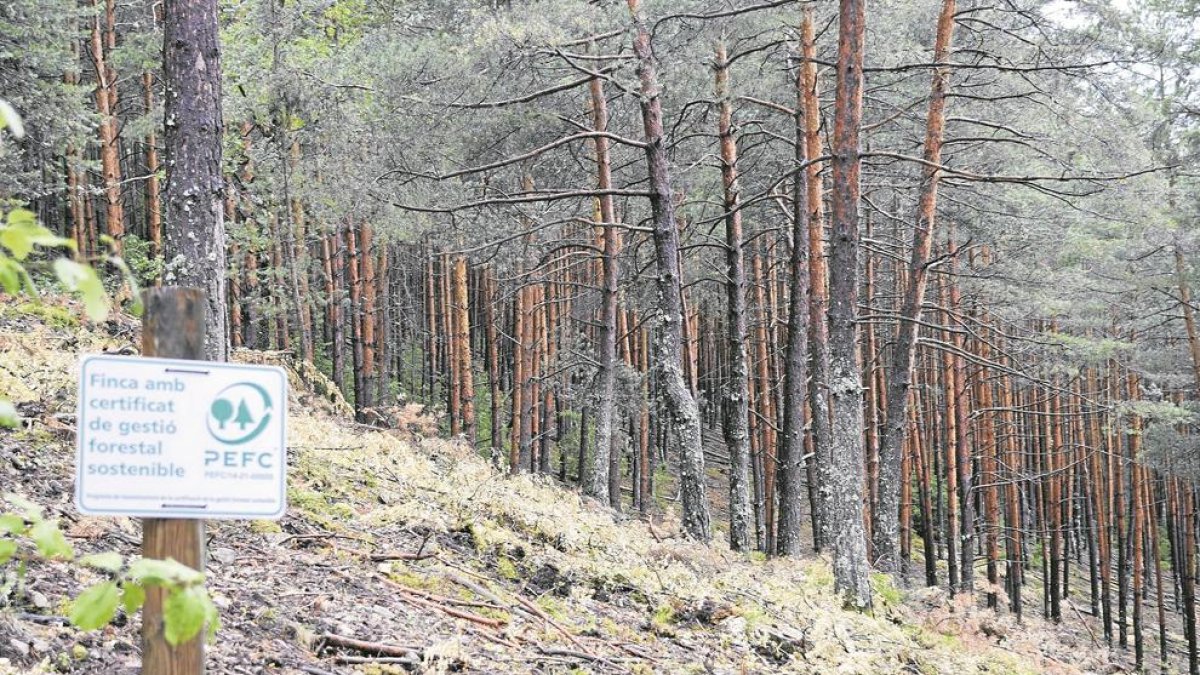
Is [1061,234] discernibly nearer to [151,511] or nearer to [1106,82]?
[1106,82]

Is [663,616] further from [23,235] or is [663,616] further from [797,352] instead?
[797,352]

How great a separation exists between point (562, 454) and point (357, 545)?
18.4m

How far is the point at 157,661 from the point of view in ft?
7.13

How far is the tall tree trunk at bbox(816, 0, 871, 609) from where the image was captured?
302 inches

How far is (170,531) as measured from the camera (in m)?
2.18

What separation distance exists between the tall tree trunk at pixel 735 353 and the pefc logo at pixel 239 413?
9.26 metres

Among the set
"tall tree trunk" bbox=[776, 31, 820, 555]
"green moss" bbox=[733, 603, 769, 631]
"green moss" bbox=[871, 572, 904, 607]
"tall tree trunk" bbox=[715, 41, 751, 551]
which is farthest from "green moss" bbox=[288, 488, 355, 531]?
"tall tree trunk" bbox=[776, 31, 820, 555]

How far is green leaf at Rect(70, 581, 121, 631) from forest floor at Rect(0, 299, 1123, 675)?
2145 millimetres

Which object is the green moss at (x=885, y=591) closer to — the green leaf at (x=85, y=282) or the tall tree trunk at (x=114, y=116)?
the tall tree trunk at (x=114, y=116)

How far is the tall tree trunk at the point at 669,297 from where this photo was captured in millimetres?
9742

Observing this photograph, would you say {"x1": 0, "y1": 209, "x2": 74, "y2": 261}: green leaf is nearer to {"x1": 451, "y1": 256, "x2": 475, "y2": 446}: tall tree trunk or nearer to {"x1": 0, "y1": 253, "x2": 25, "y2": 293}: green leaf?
{"x1": 0, "y1": 253, "x2": 25, "y2": 293}: green leaf

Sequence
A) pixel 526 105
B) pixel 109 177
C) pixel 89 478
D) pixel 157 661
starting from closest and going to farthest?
pixel 89 478 → pixel 157 661 → pixel 526 105 → pixel 109 177

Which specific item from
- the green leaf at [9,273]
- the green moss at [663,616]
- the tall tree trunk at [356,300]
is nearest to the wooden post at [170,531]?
the green leaf at [9,273]

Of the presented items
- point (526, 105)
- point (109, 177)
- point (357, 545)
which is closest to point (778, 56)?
point (526, 105)
